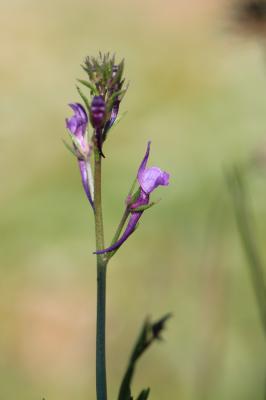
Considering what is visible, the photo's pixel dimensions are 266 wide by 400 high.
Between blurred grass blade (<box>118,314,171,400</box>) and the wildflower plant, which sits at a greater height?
the wildflower plant

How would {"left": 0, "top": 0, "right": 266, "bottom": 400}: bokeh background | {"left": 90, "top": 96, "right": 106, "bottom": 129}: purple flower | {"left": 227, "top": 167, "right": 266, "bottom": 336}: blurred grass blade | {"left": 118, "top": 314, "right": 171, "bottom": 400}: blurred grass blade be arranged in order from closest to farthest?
{"left": 90, "top": 96, "right": 106, "bottom": 129}: purple flower < {"left": 118, "top": 314, "right": 171, "bottom": 400}: blurred grass blade < {"left": 227, "top": 167, "right": 266, "bottom": 336}: blurred grass blade < {"left": 0, "top": 0, "right": 266, "bottom": 400}: bokeh background

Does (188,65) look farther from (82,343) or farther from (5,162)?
(82,343)

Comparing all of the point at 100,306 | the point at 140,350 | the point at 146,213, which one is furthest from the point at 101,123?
the point at 146,213

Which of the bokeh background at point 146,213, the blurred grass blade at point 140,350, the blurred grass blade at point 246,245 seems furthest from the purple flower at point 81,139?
the bokeh background at point 146,213

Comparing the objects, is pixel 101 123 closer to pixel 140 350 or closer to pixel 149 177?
pixel 149 177

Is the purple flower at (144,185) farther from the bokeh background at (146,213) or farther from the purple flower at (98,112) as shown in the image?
the bokeh background at (146,213)

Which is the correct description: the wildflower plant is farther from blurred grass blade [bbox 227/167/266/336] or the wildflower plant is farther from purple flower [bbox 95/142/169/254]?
blurred grass blade [bbox 227/167/266/336]

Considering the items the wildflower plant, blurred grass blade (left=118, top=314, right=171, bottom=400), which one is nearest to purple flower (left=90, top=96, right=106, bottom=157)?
the wildflower plant

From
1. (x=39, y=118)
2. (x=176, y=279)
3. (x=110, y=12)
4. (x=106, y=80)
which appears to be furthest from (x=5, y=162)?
(x=106, y=80)
